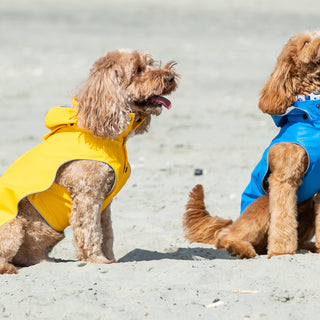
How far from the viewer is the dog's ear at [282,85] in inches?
204

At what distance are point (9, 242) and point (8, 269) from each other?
20 cm

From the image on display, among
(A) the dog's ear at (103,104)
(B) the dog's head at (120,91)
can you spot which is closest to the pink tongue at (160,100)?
(B) the dog's head at (120,91)

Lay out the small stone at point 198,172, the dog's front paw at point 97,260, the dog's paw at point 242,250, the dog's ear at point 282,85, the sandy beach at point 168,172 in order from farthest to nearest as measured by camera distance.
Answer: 1. the small stone at point 198,172
2. the dog's paw at point 242,250
3. the dog's ear at point 282,85
4. the dog's front paw at point 97,260
5. the sandy beach at point 168,172

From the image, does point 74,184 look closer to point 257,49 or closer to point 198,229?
point 198,229

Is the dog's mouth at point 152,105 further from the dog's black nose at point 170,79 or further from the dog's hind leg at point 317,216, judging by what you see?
the dog's hind leg at point 317,216

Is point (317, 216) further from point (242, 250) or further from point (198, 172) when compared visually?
point (198, 172)

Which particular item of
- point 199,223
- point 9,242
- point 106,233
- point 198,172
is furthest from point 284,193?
point 198,172

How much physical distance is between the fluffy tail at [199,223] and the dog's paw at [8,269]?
171 centimetres

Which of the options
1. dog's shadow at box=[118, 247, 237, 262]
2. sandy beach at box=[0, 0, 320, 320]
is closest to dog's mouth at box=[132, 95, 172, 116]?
sandy beach at box=[0, 0, 320, 320]

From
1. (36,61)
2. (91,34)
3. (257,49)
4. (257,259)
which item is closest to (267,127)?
(257,259)

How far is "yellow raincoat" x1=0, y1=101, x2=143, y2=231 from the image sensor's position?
487 cm

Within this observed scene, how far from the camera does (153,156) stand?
956 centimetres

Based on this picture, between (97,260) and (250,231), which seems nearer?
(97,260)

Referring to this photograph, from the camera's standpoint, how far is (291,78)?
17.1ft
